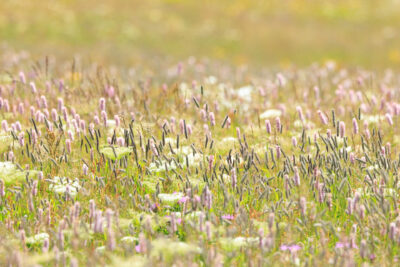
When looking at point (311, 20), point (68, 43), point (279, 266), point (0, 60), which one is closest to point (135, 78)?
point (0, 60)

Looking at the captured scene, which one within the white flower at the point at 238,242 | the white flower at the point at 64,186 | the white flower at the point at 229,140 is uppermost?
the white flower at the point at 229,140

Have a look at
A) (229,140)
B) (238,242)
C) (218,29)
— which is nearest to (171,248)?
(238,242)

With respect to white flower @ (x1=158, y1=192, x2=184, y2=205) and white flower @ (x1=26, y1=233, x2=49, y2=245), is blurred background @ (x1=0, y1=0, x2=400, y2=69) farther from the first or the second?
white flower @ (x1=26, y1=233, x2=49, y2=245)

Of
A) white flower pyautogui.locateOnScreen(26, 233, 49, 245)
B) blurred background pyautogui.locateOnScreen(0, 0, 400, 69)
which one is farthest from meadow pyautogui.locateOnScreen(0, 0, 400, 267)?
blurred background pyautogui.locateOnScreen(0, 0, 400, 69)

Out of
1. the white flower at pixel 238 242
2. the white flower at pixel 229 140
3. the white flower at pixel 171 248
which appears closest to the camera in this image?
the white flower at pixel 171 248

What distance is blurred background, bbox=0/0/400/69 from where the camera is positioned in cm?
1906

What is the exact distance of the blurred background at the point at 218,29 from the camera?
1906cm

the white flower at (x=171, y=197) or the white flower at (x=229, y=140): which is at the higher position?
the white flower at (x=229, y=140)

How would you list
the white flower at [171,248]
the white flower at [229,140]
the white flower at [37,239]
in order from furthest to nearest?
the white flower at [229,140]
the white flower at [37,239]
the white flower at [171,248]

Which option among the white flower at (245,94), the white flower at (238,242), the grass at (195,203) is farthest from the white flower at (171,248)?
the white flower at (245,94)

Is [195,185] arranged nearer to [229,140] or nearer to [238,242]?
[238,242]

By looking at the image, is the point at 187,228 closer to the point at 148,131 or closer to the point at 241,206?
the point at 241,206

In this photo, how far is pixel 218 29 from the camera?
2172 centimetres

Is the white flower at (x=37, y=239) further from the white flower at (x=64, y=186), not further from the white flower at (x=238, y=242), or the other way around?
the white flower at (x=238, y=242)
